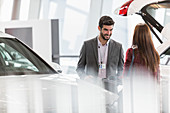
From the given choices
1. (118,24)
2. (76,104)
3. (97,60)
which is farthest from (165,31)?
(118,24)

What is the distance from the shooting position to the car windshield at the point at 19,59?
172 cm

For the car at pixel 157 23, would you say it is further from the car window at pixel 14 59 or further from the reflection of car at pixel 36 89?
the car window at pixel 14 59

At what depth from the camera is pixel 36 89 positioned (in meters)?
1.24

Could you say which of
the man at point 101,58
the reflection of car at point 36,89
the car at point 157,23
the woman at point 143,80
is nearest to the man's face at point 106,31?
the man at point 101,58

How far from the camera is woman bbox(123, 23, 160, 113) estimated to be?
2.96ft

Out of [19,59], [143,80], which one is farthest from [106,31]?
[143,80]

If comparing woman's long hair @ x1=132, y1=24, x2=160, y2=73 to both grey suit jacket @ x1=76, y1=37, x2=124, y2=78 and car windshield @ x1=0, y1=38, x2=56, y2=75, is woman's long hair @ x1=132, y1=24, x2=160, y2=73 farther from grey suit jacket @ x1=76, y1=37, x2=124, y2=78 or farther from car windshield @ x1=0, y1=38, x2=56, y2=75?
car windshield @ x1=0, y1=38, x2=56, y2=75

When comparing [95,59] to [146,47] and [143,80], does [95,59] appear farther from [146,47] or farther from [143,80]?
[143,80]

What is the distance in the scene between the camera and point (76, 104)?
1069mm

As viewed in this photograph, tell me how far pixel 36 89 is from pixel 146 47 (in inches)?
21.1

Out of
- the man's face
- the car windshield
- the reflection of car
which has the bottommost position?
the reflection of car

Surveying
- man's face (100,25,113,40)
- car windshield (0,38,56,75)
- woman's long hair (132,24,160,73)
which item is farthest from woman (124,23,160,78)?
car windshield (0,38,56,75)

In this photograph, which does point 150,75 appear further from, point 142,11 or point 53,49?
point 53,49

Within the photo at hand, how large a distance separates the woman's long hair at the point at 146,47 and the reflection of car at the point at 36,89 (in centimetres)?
25
